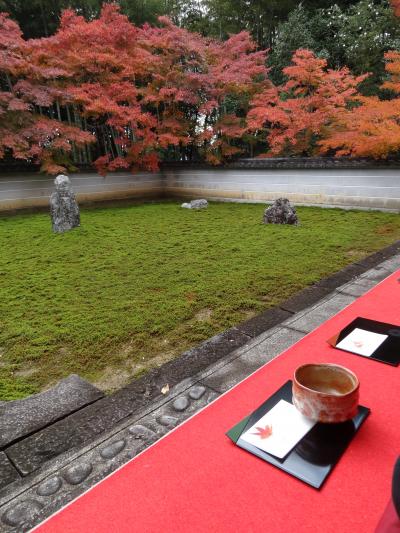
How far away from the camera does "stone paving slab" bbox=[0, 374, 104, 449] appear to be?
6.02ft

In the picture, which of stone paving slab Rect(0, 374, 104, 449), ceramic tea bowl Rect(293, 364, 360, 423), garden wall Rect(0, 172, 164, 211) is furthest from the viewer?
garden wall Rect(0, 172, 164, 211)

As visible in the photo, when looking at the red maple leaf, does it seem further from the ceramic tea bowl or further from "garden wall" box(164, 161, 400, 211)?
"garden wall" box(164, 161, 400, 211)

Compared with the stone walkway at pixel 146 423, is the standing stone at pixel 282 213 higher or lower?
higher

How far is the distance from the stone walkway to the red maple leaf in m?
0.40

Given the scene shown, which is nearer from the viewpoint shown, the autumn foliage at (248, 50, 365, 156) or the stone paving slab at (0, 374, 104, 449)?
the stone paving slab at (0, 374, 104, 449)

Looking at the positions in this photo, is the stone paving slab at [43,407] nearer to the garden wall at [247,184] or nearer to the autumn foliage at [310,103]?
the garden wall at [247,184]

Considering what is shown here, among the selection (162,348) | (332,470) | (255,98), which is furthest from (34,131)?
(332,470)

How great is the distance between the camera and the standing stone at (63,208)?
20.5 feet

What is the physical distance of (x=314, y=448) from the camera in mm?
1480

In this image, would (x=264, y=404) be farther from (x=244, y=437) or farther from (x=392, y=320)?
(x=392, y=320)

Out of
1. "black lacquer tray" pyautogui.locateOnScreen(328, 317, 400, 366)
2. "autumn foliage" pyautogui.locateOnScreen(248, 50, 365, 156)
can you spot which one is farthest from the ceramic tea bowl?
"autumn foliage" pyautogui.locateOnScreen(248, 50, 365, 156)

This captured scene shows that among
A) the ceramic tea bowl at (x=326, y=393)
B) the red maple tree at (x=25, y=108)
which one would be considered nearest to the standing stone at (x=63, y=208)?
the red maple tree at (x=25, y=108)

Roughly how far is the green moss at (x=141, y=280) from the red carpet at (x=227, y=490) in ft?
3.32

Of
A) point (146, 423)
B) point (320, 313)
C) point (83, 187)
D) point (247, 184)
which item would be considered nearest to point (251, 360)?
point (146, 423)
